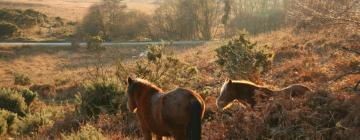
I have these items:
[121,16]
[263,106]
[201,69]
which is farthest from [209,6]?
[263,106]

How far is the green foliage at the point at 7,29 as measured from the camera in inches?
2265

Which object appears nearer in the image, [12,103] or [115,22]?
[12,103]

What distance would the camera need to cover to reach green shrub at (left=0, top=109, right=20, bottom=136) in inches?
532

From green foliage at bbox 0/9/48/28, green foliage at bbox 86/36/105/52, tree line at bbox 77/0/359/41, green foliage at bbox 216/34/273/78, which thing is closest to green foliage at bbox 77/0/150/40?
tree line at bbox 77/0/359/41

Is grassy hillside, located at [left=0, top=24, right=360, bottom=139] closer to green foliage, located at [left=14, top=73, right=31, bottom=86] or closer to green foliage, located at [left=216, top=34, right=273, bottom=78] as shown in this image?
green foliage, located at [left=216, top=34, right=273, bottom=78]

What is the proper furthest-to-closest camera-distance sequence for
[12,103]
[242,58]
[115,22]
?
[115,22] < [12,103] < [242,58]

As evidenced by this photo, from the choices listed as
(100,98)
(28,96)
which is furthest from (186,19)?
(100,98)

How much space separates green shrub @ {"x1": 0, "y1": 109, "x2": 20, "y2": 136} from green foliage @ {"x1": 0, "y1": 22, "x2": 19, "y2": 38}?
4559 centimetres

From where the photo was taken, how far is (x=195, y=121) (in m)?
6.00

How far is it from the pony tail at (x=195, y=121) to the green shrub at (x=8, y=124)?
8856 millimetres

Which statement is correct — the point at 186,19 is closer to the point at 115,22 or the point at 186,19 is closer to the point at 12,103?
the point at 115,22

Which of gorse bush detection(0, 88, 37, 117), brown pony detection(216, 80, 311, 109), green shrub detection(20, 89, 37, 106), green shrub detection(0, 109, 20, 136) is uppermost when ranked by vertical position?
brown pony detection(216, 80, 311, 109)

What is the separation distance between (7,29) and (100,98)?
4932 cm

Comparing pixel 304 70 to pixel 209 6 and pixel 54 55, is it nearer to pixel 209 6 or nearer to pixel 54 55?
pixel 54 55
